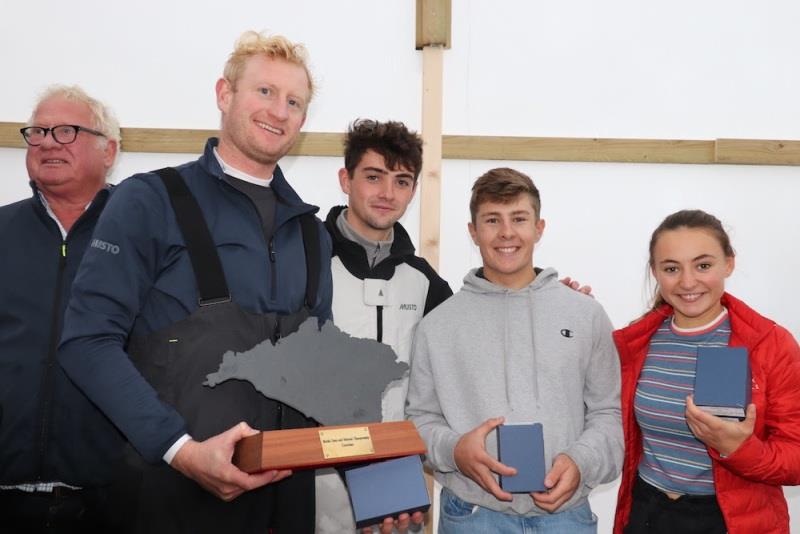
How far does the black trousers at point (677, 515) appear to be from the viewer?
1799mm

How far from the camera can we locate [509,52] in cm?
364

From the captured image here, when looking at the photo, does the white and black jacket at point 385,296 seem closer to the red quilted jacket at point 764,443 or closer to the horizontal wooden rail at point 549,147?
the red quilted jacket at point 764,443

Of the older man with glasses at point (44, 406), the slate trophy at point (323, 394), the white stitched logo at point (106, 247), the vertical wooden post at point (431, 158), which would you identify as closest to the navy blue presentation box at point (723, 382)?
the slate trophy at point (323, 394)

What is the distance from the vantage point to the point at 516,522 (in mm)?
1871

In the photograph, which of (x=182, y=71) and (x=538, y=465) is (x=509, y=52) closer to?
(x=182, y=71)

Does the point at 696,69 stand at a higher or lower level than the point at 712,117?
higher

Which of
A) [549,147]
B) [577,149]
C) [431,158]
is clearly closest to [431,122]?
[431,158]

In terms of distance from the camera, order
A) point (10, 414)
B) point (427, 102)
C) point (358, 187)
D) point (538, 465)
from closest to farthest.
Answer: point (538, 465) < point (10, 414) < point (358, 187) < point (427, 102)

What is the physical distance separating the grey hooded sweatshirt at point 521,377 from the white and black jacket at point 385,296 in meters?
0.15

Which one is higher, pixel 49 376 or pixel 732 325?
pixel 732 325

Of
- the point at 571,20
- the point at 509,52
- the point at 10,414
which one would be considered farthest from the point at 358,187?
the point at 571,20

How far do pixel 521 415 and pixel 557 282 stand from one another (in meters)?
0.51

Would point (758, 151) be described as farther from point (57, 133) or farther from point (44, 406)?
point (44, 406)

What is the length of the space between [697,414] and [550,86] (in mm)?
2434
